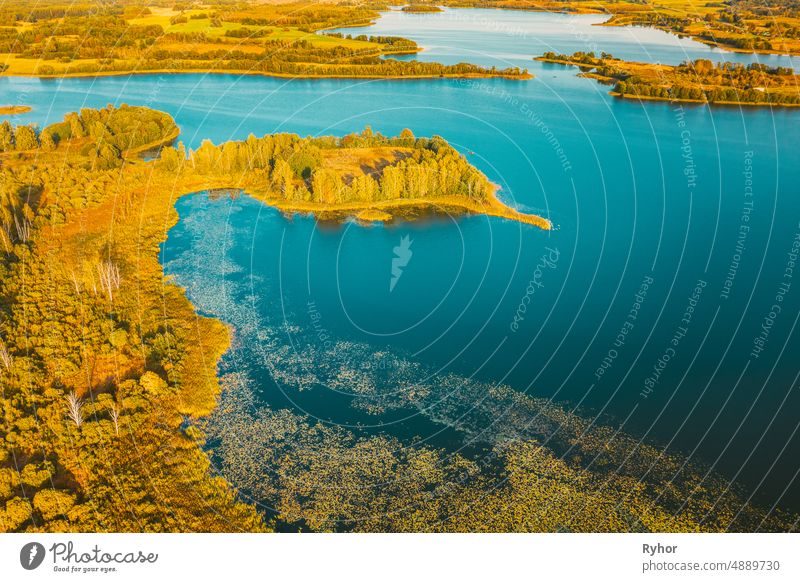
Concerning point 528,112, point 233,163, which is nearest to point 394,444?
point 233,163

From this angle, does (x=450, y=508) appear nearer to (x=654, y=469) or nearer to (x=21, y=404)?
(x=654, y=469)

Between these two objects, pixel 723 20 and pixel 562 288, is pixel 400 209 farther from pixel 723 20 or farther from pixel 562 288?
pixel 723 20
